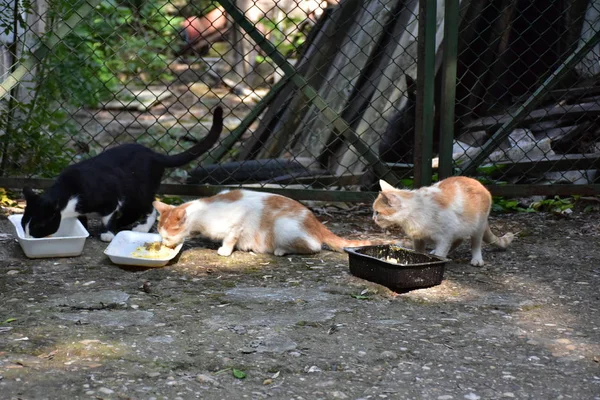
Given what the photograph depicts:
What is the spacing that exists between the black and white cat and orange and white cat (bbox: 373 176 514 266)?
1452mm

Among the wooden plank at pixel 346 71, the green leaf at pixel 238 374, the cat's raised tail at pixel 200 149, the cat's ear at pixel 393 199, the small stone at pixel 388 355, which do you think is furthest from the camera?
the wooden plank at pixel 346 71

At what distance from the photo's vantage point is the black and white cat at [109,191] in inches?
192

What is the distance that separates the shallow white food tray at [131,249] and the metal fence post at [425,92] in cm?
183

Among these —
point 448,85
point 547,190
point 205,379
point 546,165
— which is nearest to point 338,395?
point 205,379

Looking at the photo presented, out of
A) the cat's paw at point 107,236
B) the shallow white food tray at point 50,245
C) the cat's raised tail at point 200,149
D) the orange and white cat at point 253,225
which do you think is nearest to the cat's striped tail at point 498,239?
the orange and white cat at point 253,225

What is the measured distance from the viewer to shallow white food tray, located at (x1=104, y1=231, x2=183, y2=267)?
15.0 ft

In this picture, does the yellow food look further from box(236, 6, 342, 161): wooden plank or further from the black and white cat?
box(236, 6, 342, 161): wooden plank

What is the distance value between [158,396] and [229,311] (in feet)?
3.37

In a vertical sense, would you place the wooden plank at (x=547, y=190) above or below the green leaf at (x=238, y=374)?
above

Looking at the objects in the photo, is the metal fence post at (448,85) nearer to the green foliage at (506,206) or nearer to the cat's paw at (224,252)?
the green foliage at (506,206)

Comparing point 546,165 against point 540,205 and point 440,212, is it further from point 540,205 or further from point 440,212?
point 440,212

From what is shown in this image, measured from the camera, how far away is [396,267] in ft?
13.6

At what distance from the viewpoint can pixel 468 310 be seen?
399 centimetres

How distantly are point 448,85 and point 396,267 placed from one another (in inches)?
→ 73.4
